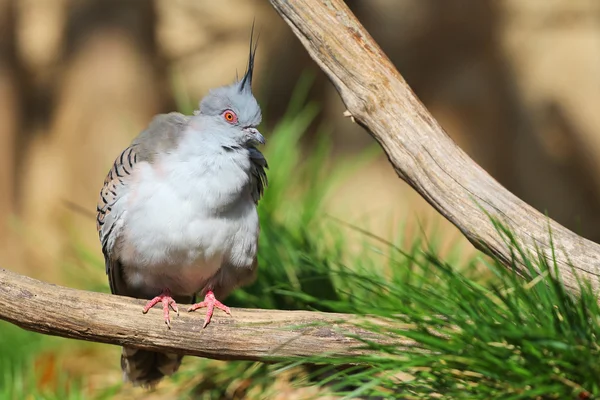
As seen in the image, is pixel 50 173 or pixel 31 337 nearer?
pixel 31 337

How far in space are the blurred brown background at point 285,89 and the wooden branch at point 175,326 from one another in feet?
9.38

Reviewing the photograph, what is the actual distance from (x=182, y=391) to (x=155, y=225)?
1.51 m

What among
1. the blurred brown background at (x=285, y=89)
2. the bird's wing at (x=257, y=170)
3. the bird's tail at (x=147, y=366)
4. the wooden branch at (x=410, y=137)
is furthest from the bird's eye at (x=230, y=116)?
the blurred brown background at (x=285, y=89)

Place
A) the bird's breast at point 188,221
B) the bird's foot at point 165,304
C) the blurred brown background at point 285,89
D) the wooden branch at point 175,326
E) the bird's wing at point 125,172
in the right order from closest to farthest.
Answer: the wooden branch at point 175,326 → the bird's foot at point 165,304 → the bird's breast at point 188,221 → the bird's wing at point 125,172 → the blurred brown background at point 285,89

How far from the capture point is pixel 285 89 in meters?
6.17

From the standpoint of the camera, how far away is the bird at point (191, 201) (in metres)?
3.14

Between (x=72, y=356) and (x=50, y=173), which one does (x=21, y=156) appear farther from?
(x=72, y=356)

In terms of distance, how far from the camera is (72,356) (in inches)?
205

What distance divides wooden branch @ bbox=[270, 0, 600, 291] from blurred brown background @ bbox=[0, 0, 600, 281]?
2.76m

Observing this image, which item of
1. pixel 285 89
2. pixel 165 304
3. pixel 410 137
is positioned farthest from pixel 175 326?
pixel 285 89

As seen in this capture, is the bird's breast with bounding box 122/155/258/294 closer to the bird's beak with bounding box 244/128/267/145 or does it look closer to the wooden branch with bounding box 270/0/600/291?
the bird's beak with bounding box 244/128/267/145

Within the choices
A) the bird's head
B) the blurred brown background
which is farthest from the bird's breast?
the blurred brown background

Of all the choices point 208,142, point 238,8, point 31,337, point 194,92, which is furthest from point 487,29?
point 31,337

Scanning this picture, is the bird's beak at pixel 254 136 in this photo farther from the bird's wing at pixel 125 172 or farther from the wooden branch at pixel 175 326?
the wooden branch at pixel 175 326
